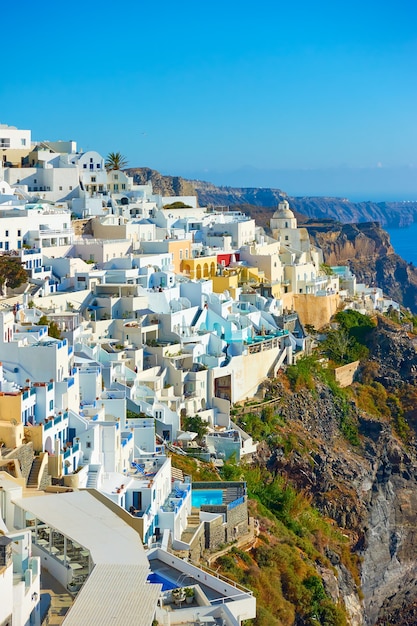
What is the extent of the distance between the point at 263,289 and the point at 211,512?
19419 mm

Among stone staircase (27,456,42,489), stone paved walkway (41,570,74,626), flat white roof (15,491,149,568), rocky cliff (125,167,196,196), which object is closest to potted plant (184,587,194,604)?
flat white roof (15,491,149,568)

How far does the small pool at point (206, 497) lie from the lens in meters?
26.3

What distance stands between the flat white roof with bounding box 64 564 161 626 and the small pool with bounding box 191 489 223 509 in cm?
947

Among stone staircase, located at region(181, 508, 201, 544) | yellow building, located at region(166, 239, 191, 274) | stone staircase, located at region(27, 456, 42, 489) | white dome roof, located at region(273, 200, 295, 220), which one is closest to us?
stone staircase, located at region(27, 456, 42, 489)

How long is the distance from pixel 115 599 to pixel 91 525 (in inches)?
106

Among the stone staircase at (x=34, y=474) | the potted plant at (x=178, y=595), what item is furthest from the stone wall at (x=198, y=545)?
the potted plant at (x=178, y=595)

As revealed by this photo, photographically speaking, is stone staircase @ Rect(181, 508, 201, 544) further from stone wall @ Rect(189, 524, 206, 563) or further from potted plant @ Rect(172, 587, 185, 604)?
potted plant @ Rect(172, 587, 185, 604)

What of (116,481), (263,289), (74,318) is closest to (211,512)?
(116,481)

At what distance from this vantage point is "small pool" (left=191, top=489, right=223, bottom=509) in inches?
1036

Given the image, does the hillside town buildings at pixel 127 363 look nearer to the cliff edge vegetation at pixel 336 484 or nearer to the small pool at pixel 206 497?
the small pool at pixel 206 497

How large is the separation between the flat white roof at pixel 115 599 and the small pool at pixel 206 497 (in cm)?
947

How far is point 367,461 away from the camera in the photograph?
41.0m

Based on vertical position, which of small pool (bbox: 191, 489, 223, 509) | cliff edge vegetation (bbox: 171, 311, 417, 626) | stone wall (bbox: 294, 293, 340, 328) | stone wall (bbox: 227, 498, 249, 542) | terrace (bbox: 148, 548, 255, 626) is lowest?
cliff edge vegetation (bbox: 171, 311, 417, 626)

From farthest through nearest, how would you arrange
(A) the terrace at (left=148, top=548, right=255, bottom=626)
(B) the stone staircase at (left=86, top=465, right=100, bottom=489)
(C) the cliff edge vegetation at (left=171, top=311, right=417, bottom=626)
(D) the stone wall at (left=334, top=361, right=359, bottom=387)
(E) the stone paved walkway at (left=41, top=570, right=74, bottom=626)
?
(D) the stone wall at (left=334, top=361, right=359, bottom=387)
(C) the cliff edge vegetation at (left=171, top=311, right=417, bottom=626)
(B) the stone staircase at (left=86, top=465, right=100, bottom=489)
(A) the terrace at (left=148, top=548, right=255, bottom=626)
(E) the stone paved walkway at (left=41, top=570, right=74, bottom=626)
